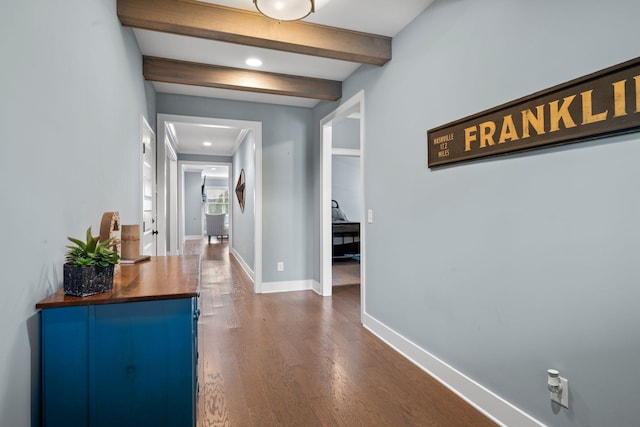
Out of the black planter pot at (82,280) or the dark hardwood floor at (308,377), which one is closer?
the black planter pot at (82,280)

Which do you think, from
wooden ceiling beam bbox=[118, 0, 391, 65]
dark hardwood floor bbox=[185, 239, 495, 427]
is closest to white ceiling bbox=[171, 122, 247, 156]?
wooden ceiling beam bbox=[118, 0, 391, 65]

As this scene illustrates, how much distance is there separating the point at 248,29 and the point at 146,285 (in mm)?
1855

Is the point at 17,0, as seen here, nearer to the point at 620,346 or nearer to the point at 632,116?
the point at 632,116

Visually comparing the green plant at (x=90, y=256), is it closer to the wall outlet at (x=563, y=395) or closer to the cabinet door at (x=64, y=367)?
the cabinet door at (x=64, y=367)

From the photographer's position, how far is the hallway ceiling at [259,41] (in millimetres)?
2232

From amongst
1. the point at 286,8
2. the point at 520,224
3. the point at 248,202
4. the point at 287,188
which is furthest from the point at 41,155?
the point at 248,202

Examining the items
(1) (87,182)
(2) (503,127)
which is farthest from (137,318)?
(2) (503,127)

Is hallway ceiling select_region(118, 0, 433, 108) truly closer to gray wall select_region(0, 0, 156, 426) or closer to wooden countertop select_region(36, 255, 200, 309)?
gray wall select_region(0, 0, 156, 426)

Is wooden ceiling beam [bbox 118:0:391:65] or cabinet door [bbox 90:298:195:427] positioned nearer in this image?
cabinet door [bbox 90:298:195:427]

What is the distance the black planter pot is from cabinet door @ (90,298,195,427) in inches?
3.2

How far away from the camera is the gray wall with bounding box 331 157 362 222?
24.5 feet

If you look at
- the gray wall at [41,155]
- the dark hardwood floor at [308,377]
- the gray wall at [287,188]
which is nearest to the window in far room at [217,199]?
the gray wall at [287,188]

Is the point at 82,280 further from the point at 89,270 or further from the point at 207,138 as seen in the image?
the point at 207,138

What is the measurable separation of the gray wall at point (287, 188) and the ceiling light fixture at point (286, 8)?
7.86ft
